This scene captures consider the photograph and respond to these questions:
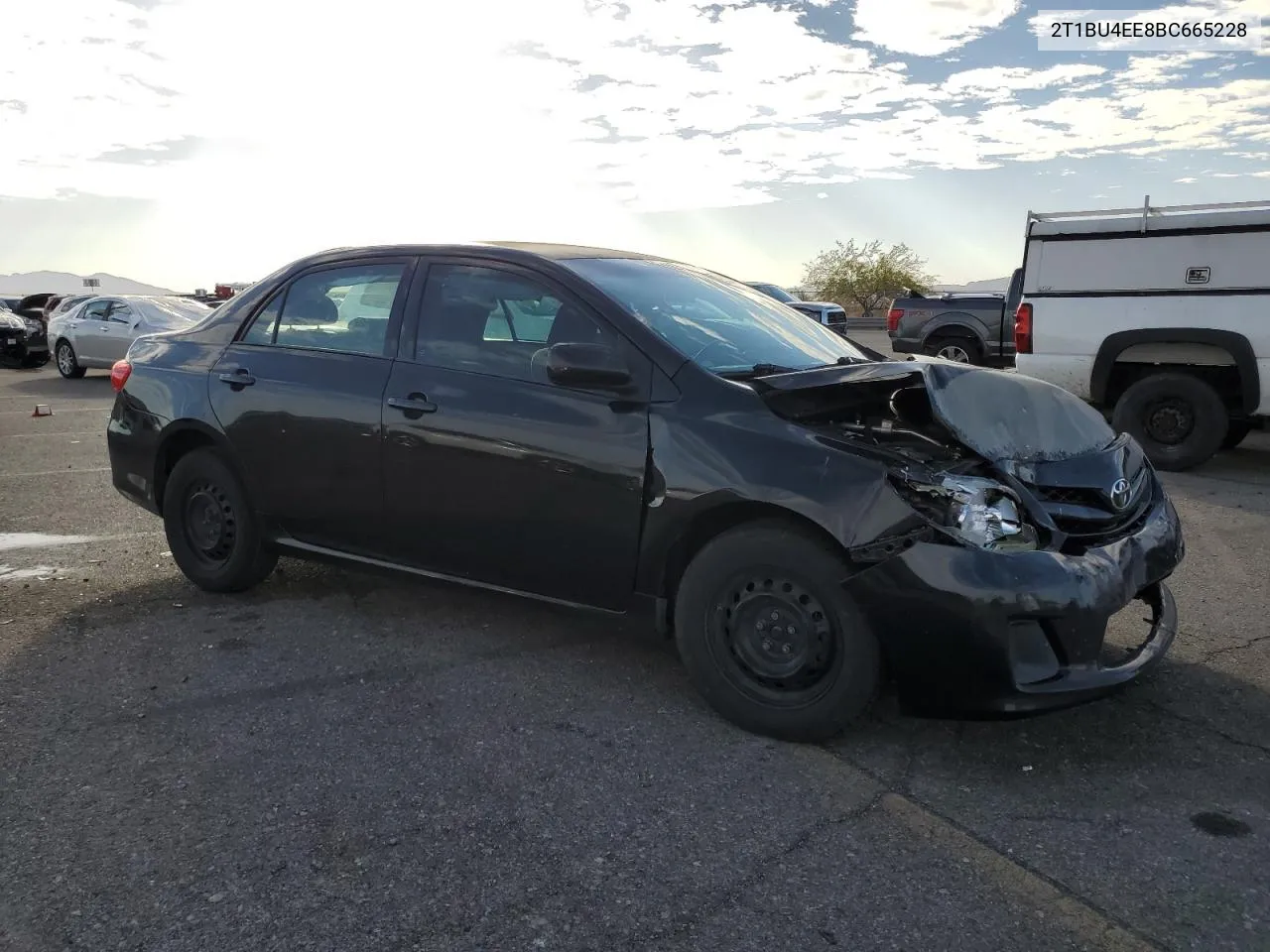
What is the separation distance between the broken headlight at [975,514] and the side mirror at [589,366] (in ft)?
3.52

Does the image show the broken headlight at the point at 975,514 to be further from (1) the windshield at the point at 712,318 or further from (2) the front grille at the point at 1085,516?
(1) the windshield at the point at 712,318

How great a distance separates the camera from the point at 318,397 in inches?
181

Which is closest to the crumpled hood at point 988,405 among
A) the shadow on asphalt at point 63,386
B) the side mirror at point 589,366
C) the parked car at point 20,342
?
the side mirror at point 589,366

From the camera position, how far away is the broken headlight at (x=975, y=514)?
3.25 meters

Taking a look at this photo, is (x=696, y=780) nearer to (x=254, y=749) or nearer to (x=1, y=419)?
(x=254, y=749)

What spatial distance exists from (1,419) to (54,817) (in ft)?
38.1

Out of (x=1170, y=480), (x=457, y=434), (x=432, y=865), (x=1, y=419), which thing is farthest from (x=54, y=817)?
(x=1, y=419)

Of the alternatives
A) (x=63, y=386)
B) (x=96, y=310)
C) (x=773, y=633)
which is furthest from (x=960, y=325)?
(x=63, y=386)

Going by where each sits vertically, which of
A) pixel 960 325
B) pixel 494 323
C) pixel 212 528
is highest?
pixel 960 325

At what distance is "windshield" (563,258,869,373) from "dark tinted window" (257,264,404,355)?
2.98 feet

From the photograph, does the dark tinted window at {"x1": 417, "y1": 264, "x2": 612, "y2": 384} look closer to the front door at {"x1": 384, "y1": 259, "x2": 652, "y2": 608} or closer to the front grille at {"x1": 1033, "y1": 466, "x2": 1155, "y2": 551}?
the front door at {"x1": 384, "y1": 259, "x2": 652, "y2": 608}

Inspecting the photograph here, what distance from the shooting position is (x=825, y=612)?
3.41 meters

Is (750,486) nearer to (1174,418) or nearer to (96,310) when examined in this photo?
(1174,418)

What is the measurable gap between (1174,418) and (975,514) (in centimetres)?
667
